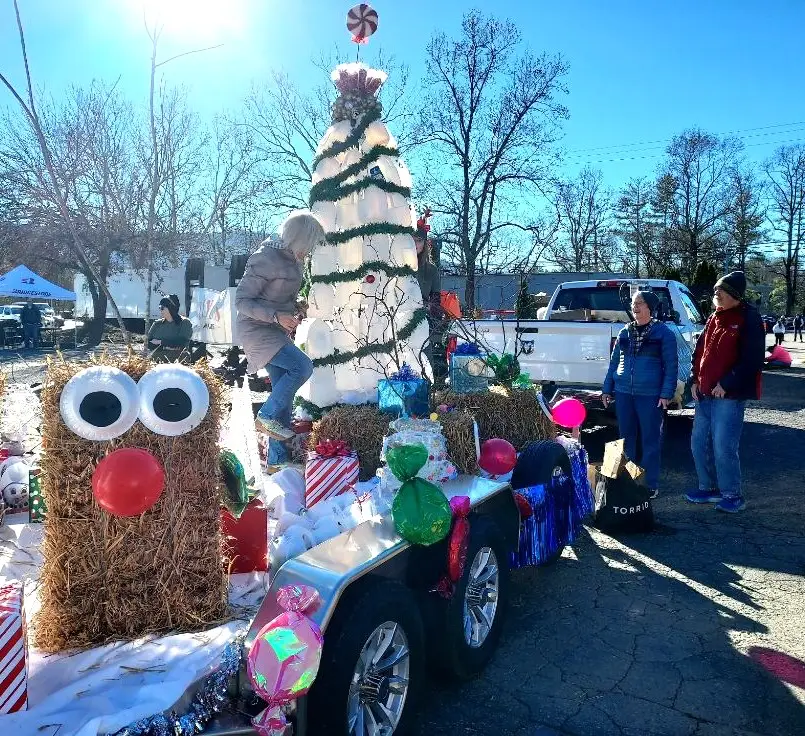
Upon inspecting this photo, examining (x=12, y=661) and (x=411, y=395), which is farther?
(x=411, y=395)

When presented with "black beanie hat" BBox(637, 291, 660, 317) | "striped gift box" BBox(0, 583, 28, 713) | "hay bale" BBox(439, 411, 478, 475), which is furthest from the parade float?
"black beanie hat" BBox(637, 291, 660, 317)

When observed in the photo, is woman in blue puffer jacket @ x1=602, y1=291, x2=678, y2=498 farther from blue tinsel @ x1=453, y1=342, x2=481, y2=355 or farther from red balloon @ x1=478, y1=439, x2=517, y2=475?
red balloon @ x1=478, y1=439, x2=517, y2=475

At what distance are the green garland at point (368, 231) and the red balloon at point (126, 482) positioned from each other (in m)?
4.09

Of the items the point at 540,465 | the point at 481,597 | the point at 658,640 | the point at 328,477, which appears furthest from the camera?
the point at 328,477

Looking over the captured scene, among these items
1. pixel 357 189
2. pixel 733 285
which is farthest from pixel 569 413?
pixel 357 189

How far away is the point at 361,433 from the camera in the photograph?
4719mm

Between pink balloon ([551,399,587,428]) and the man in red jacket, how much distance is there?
1104 mm

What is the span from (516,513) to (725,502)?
2796 millimetres

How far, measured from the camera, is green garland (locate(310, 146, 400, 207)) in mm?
5871

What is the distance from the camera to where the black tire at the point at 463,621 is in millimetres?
2652

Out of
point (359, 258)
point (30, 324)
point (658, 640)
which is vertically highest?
point (359, 258)

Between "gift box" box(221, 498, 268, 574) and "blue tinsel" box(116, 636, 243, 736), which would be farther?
"gift box" box(221, 498, 268, 574)

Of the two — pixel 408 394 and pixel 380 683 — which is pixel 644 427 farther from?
pixel 380 683

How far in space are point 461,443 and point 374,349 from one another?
2162 mm
